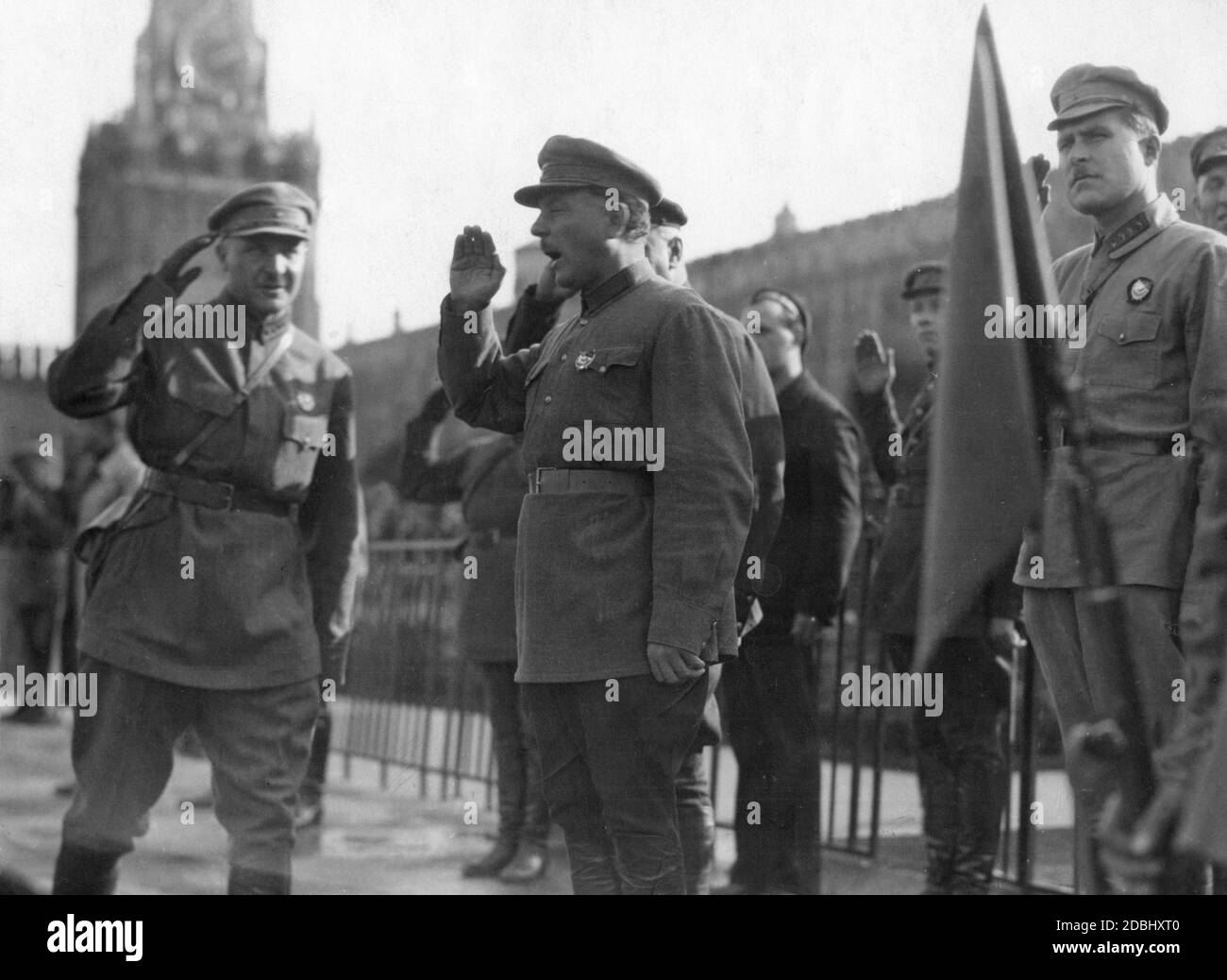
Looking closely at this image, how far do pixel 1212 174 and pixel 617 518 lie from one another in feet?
6.43

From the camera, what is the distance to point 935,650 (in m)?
4.70

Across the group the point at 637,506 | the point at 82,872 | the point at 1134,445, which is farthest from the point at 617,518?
the point at 82,872

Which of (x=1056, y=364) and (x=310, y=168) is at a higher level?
(x=310, y=168)

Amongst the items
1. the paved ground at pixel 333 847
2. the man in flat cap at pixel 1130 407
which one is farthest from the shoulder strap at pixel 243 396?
the man in flat cap at pixel 1130 407

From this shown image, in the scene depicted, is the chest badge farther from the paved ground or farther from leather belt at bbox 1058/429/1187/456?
the paved ground

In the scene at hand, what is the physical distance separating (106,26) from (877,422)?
241 cm

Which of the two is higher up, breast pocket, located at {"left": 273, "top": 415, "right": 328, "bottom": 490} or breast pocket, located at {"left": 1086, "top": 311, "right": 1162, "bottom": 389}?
breast pocket, located at {"left": 1086, "top": 311, "right": 1162, "bottom": 389}

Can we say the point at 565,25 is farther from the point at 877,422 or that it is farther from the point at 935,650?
the point at 935,650

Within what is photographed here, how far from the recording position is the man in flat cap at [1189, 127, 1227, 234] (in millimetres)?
4465

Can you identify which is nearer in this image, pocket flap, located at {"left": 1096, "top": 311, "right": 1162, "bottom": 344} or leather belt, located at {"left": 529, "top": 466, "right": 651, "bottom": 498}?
leather belt, located at {"left": 529, "top": 466, "right": 651, "bottom": 498}

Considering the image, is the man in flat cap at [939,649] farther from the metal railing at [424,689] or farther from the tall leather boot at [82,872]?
the tall leather boot at [82,872]

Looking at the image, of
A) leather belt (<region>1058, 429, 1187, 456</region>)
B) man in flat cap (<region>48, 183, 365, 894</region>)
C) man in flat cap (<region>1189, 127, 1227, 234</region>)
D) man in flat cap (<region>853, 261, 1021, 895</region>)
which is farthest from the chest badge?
man in flat cap (<region>48, 183, 365, 894</region>)

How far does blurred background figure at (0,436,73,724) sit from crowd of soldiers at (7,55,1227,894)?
0.58 metres
